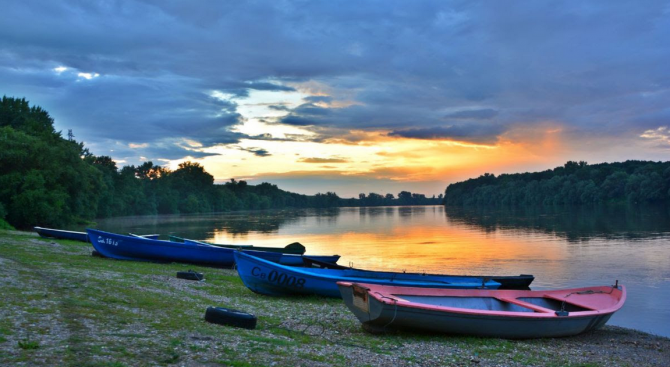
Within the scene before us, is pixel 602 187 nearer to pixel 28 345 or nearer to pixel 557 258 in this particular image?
pixel 557 258

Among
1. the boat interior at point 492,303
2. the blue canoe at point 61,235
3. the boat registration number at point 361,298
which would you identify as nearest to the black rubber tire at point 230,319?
the boat registration number at point 361,298

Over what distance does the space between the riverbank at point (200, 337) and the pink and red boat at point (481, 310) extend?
1.14ft

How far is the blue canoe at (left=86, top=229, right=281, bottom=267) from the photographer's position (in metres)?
25.9

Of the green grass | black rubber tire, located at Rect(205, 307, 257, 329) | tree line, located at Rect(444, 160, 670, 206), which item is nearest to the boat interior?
black rubber tire, located at Rect(205, 307, 257, 329)

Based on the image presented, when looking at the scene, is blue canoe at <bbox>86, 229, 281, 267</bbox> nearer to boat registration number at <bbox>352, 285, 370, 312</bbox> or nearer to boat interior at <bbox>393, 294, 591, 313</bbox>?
boat interior at <bbox>393, 294, 591, 313</bbox>

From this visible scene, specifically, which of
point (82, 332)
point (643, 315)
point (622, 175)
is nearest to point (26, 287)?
point (82, 332)

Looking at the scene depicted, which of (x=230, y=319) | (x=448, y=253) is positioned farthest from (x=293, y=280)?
(x=448, y=253)

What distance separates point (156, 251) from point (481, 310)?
19.1 m

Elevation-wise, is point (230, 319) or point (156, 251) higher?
point (156, 251)

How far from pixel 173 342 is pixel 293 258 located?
17.5m

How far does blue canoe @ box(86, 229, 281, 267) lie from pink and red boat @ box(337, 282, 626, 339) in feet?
45.2

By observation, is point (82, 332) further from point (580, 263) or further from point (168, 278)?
point (580, 263)

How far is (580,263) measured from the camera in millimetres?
32062

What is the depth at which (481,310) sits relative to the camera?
1298 cm
